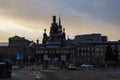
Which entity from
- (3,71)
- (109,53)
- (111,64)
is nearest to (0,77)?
(3,71)

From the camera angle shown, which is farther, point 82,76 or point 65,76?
point 65,76

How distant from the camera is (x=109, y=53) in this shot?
609 ft

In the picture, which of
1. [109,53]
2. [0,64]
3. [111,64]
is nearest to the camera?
[0,64]

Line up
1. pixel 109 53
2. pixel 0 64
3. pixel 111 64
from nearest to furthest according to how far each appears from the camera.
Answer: pixel 0 64
pixel 111 64
pixel 109 53

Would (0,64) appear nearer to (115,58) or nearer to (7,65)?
(7,65)

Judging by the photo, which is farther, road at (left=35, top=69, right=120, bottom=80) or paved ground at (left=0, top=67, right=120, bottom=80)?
paved ground at (left=0, top=67, right=120, bottom=80)

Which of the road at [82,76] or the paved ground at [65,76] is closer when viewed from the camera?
the road at [82,76]

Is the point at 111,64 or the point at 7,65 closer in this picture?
the point at 7,65

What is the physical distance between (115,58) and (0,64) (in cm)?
14553

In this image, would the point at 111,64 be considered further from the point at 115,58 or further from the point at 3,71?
the point at 3,71

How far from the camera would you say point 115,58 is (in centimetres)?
18775

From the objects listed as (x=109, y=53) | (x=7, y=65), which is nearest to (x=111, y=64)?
(x=109, y=53)

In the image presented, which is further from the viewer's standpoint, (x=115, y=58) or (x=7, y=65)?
(x=115, y=58)

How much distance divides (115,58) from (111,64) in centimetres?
3263
